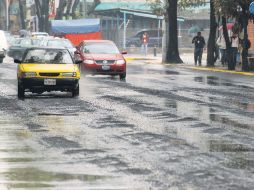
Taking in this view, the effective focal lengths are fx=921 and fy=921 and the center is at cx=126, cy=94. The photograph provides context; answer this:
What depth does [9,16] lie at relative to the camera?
400ft

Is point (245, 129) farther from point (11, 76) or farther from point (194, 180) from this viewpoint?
point (11, 76)

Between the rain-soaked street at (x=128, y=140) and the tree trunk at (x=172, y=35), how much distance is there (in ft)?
87.2

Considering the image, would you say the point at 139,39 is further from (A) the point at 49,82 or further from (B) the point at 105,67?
(A) the point at 49,82

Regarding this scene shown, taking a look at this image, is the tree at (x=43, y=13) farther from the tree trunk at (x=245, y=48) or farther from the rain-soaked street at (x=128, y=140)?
the rain-soaked street at (x=128, y=140)

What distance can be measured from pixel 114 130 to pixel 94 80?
18471mm

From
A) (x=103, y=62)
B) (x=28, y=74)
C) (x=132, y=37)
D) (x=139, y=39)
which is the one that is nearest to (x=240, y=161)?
(x=28, y=74)

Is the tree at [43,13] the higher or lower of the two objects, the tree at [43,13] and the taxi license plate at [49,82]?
the higher

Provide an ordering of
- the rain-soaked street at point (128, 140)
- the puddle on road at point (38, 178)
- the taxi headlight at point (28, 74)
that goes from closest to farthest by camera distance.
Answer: the puddle on road at point (38, 178), the rain-soaked street at point (128, 140), the taxi headlight at point (28, 74)

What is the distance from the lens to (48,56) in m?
26.2

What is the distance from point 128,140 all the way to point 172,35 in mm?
39282

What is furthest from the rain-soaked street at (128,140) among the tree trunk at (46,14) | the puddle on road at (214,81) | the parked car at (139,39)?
the parked car at (139,39)

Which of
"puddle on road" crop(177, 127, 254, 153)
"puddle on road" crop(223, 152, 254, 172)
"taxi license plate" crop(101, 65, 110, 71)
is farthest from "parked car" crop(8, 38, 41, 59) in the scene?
"puddle on road" crop(223, 152, 254, 172)

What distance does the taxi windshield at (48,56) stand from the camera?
26078 millimetres

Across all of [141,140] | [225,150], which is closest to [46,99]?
[141,140]
